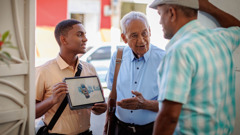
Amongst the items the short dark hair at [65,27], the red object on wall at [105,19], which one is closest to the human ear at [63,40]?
the short dark hair at [65,27]

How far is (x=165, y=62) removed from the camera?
5.03ft

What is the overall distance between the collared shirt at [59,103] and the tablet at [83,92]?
0.76ft

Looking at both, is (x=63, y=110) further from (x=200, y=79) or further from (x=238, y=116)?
(x=238, y=116)

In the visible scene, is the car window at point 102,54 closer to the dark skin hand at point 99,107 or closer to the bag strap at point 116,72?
the bag strap at point 116,72

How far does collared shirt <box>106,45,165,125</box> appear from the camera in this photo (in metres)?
2.38

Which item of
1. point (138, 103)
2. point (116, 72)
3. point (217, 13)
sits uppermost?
point (217, 13)

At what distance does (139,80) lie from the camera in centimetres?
246

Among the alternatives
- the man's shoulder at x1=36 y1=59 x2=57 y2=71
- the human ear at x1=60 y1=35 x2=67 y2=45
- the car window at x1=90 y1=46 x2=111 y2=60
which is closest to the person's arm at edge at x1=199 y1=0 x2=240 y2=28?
the human ear at x1=60 y1=35 x2=67 y2=45

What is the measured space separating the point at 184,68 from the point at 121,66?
1242 millimetres

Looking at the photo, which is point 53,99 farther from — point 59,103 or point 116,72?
point 116,72

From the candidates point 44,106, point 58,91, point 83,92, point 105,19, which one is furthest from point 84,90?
point 105,19

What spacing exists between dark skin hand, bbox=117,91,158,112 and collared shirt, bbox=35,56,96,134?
0.43m

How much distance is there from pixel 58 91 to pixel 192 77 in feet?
3.76

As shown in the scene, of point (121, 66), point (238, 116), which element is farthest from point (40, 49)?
point (238, 116)
